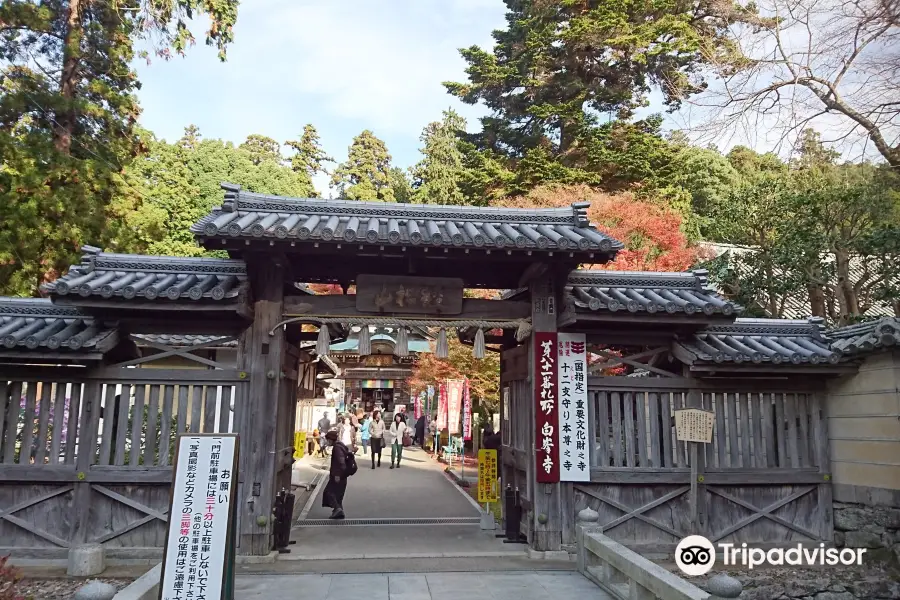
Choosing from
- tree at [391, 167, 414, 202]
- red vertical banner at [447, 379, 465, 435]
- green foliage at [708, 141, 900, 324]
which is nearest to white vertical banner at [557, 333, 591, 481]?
green foliage at [708, 141, 900, 324]

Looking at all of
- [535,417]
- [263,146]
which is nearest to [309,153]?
[263,146]

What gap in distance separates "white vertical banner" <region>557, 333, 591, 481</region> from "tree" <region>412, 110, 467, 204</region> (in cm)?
2927

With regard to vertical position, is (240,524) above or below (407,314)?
below

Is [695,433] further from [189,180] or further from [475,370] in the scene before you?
[189,180]

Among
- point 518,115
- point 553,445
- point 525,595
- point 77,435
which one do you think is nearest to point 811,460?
point 553,445

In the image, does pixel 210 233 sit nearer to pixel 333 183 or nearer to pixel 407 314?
pixel 407 314

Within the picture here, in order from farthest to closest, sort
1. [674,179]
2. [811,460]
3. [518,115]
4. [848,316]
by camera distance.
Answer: [518,115] → [674,179] → [848,316] → [811,460]

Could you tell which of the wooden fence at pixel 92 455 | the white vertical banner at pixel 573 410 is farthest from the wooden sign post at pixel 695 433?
the wooden fence at pixel 92 455

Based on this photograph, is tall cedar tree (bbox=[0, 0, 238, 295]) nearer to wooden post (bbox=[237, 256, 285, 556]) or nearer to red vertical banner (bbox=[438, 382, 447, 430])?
wooden post (bbox=[237, 256, 285, 556])

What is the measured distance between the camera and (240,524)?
869 centimetres

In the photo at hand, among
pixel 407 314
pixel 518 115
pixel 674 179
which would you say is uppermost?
pixel 518 115

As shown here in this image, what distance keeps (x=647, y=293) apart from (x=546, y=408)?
105 inches

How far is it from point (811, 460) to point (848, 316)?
8.34 meters

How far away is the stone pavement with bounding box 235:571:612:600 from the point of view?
23.6ft
